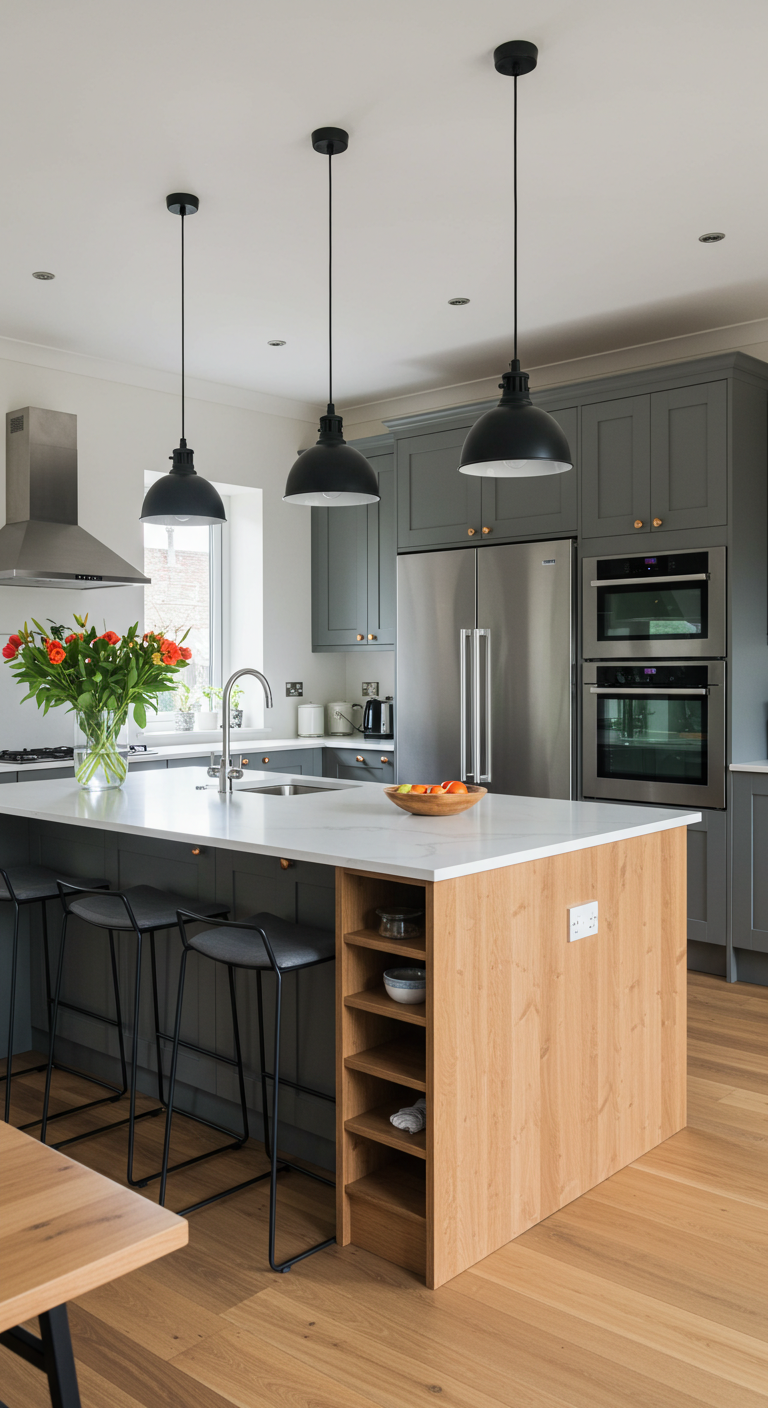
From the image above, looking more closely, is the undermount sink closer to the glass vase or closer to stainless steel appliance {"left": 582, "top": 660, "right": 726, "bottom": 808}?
the glass vase

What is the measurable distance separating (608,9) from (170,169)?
55.5 inches

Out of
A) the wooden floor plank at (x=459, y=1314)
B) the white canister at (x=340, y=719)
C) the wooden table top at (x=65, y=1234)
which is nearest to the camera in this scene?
the wooden table top at (x=65, y=1234)

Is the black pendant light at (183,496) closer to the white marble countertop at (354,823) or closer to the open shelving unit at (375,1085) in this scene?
the white marble countertop at (354,823)

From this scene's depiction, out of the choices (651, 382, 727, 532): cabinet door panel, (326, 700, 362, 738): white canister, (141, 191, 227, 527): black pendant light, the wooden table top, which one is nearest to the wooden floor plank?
the wooden table top

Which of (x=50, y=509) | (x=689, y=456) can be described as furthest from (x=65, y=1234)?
(x=50, y=509)

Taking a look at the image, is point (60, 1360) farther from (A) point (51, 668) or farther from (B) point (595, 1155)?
(A) point (51, 668)

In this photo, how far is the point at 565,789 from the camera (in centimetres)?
464

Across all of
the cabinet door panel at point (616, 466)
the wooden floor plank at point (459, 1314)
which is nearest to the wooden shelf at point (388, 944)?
the wooden floor plank at point (459, 1314)

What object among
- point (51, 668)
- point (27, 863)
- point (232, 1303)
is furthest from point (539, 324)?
point (232, 1303)

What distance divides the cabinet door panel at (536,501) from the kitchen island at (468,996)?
2.02m

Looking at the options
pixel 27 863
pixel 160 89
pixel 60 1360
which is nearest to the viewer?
pixel 60 1360

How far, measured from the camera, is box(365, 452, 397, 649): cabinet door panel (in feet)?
18.6

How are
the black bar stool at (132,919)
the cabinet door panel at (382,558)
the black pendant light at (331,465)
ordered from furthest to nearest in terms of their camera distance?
the cabinet door panel at (382,558) → the black pendant light at (331,465) → the black bar stool at (132,919)

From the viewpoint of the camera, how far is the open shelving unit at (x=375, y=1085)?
2.16 m
